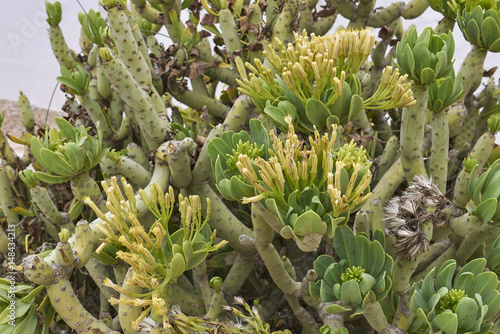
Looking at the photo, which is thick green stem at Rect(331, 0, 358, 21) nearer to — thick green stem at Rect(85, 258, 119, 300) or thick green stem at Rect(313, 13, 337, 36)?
thick green stem at Rect(313, 13, 337, 36)

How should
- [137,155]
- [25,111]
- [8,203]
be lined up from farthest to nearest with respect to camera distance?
[25,111], [8,203], [137,155]

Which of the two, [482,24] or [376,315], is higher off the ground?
[482,24]

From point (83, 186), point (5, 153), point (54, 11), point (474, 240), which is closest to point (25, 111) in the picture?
point (5, 153)

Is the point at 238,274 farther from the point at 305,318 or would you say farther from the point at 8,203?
the point at 8,203

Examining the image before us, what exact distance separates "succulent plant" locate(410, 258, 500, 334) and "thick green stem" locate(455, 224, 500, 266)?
143 mm

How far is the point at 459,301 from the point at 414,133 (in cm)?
21

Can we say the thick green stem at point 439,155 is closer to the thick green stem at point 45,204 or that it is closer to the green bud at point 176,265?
the green bud at point 176,265

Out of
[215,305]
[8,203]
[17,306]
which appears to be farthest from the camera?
[8,203]

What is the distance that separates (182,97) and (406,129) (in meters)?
0.48

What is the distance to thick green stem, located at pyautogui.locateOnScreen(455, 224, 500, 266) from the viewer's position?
2.17 feet

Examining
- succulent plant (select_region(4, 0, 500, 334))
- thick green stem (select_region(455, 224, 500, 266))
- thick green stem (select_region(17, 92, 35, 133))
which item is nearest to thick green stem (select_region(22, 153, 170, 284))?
succulent plant (select_region(4, 0, 500, 334))

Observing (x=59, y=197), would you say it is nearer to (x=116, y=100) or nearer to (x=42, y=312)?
(x=116, y=100)

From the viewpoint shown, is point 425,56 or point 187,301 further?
point 187,301

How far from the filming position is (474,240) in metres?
0.68
